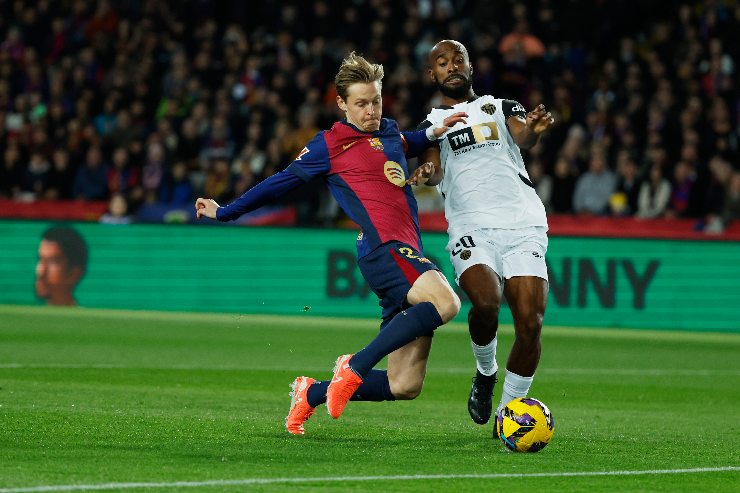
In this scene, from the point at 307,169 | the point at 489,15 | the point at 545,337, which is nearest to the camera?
the point at 307,169

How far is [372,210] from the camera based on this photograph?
26.6ft

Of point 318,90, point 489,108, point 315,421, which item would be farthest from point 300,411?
point 318,90

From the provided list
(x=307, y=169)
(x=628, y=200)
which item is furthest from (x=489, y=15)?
(x=307, y=169)

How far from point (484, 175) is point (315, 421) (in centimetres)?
181

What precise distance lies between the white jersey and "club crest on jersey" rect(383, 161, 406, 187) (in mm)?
645

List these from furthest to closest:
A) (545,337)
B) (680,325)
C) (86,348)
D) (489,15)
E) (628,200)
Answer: (489,15), (628,200), (680,325), (545,337), (86,348)

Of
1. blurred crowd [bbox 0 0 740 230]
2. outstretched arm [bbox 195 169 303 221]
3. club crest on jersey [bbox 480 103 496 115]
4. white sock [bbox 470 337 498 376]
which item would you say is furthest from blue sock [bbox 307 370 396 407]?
blurred crowd [bbox 0 0 740 230]

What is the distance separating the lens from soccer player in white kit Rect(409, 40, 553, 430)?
8312 millimetres

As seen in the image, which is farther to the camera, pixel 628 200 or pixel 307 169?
pixel 628 200

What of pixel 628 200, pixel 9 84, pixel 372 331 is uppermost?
pixel 9 84

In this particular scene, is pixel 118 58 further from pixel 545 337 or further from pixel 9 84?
pixel 545 337

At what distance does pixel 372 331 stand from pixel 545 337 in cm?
204

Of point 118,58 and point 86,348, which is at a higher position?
point 118,58

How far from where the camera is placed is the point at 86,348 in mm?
14312
